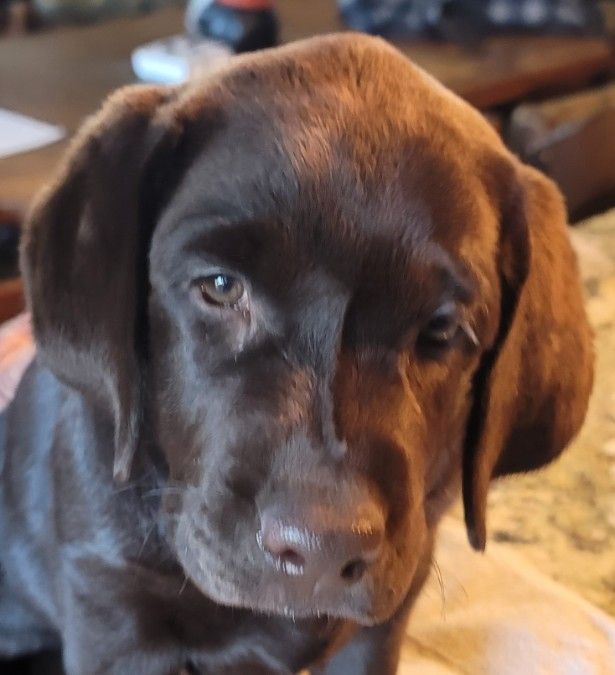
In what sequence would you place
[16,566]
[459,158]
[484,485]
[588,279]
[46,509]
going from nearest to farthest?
[459,158] < [484,485] < [46,509] < [16,566] < [588,279]

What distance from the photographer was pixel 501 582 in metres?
1.51

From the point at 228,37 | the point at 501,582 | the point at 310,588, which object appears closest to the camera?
the point at 310,588

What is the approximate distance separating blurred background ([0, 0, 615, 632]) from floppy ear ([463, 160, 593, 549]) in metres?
0.43

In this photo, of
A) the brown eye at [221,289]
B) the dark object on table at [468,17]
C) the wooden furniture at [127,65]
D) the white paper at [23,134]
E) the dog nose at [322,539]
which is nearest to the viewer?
the dog nose at [322,539]

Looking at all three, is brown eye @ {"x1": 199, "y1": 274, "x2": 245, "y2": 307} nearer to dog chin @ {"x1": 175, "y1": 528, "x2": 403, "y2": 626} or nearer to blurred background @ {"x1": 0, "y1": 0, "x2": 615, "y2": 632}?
dog chin @ {"x1": 175, "y1": 528, "x2": 403, "y2": 626}

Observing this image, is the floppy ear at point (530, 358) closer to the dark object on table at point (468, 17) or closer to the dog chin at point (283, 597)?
the dog chin at point (283, 597)

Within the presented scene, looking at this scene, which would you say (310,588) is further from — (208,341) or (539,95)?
(539,95)

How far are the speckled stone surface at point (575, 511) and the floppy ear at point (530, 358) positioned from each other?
0.39m

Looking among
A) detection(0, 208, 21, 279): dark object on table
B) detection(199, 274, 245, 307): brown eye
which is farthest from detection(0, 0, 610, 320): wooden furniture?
detection(199, 274, 245, 307): brown eye

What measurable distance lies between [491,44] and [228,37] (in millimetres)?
1076

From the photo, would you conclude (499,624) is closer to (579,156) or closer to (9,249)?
(9,249)

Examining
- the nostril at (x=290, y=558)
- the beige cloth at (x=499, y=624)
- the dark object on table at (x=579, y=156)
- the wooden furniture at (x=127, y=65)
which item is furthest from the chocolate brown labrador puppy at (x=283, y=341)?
the dark object on table at (x=579, y=156)

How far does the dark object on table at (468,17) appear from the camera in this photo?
314 cm

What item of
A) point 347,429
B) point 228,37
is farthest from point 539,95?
point 347,429
